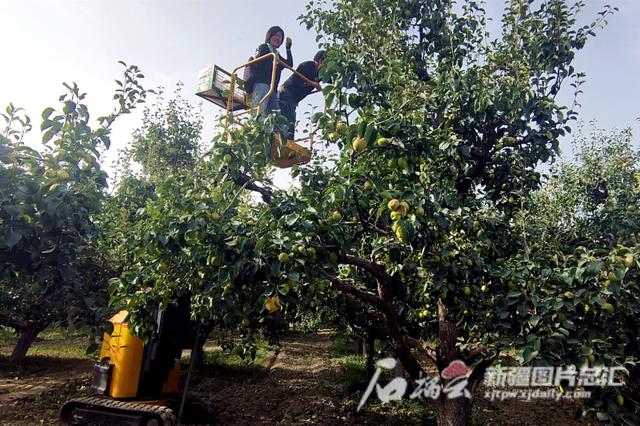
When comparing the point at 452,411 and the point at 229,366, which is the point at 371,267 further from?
the point at 229,366

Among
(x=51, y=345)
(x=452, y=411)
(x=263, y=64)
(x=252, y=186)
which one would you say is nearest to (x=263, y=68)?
(x=263, y=64)

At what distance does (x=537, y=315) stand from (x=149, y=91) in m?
4.09

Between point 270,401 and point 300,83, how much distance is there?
22.5 feet

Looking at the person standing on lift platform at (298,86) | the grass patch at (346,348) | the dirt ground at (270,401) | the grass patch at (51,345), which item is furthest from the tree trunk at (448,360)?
the grass patch at (51,345)

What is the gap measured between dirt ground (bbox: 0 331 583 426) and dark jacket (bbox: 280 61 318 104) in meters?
6.14

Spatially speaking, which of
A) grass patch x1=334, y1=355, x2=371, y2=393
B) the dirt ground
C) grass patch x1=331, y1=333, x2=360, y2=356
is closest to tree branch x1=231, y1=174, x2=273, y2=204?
the dirt ground

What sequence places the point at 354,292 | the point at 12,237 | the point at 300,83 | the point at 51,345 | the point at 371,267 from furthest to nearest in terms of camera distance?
the point at 51,345
the point at 300,83
the point at 354,292
the point at 371,267
the point at 12,237

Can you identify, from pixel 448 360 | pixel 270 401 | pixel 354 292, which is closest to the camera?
pixel 354 292

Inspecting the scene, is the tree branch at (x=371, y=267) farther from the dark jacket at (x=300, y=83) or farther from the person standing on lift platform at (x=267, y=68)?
the dark jacket at (x=300, y=83)

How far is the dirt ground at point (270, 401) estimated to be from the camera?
26.8 feet

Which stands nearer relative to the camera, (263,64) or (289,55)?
(263,64)

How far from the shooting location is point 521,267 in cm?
404

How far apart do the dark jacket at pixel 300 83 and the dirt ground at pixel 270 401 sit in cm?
614

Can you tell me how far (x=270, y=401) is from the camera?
9398 mm
